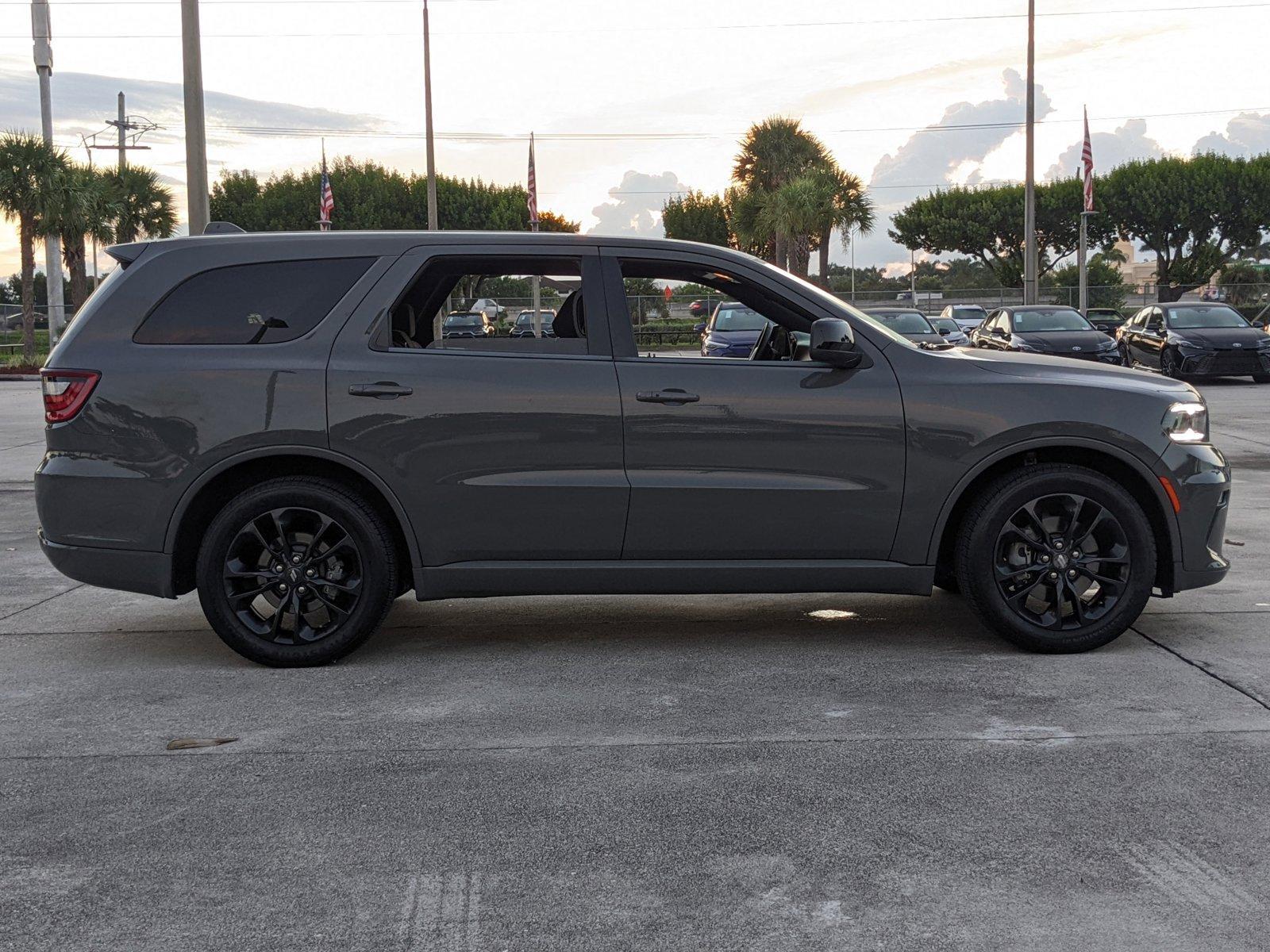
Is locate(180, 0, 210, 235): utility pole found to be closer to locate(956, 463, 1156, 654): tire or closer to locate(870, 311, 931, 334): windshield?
locate(956, 463, 1156, 654): tire

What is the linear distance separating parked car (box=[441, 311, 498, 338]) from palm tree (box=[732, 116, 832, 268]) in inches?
1966

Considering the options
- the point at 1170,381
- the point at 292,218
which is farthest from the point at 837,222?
the point at 1170,381

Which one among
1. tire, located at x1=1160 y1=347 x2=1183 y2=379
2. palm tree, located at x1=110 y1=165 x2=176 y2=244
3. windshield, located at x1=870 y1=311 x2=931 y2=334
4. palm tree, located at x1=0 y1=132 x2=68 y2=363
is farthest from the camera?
palm tree, located at x1=110 y1=165 x2=176 y2=244

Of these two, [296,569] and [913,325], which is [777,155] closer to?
[913,325]

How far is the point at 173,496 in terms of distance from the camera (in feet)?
18.5

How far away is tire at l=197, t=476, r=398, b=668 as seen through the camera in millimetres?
5629

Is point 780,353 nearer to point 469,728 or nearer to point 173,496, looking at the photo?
point 469,728

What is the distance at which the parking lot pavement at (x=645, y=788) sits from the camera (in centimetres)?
325

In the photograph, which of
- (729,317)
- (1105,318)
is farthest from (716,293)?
(1105,318)

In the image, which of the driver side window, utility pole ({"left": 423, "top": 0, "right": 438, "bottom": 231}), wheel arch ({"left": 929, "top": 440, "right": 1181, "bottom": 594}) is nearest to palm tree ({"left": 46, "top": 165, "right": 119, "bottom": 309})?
utility pole ({"left": 423, "top": 0, "right": 438, "bottom": 231})

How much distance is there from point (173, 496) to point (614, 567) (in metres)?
1.86

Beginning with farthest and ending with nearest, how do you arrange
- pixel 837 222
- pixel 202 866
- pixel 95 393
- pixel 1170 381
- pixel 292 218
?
pixel 292 218
pixel 837 222
pixel 1170 381
pixel 95 393
pixel 202 866

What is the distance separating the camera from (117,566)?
5715 millimetres

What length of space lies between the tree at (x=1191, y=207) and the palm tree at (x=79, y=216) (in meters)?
47.2
